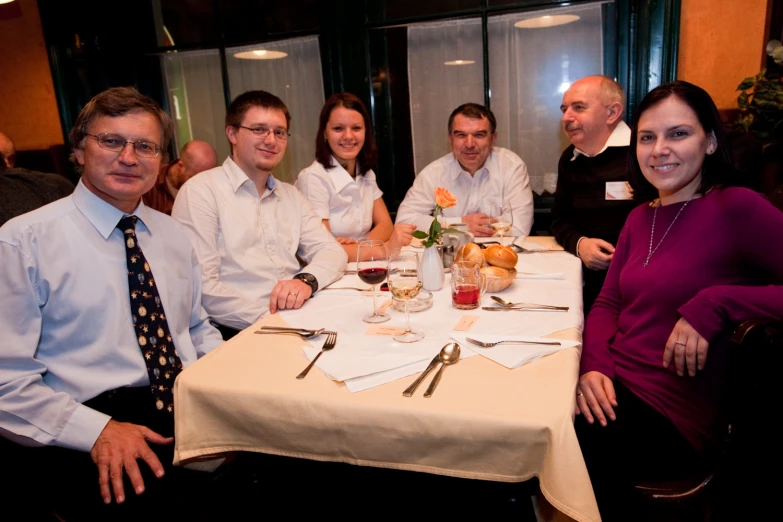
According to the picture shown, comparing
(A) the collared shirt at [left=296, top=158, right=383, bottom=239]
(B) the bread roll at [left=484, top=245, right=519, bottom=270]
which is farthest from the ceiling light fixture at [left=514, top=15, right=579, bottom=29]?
(B) the bread roll at [left=484, top=245, right=519, bottom=270]

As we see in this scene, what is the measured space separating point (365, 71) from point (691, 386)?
116 inches

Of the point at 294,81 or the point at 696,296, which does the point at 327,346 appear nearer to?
the point at 696,296

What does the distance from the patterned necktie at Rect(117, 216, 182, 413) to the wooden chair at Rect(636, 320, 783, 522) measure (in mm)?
1205

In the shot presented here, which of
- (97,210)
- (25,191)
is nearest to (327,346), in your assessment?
(97,210)

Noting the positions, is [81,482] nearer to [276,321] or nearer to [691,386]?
[276,321]

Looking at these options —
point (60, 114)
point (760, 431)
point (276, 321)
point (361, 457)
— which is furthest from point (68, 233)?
point (60, 114)

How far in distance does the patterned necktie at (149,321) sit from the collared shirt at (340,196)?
Answer: 154 centimetres

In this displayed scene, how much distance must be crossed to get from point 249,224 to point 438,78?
206cm

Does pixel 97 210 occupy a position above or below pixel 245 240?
above

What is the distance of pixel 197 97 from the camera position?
4098mm

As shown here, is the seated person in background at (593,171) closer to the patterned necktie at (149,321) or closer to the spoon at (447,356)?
the spoon at (447,356)

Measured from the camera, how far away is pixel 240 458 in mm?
1518

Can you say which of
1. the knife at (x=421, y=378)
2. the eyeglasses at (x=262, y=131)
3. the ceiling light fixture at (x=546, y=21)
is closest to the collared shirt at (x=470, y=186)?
the ceiling light fixture at (x=546, y=21)

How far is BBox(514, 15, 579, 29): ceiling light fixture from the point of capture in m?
3.25
